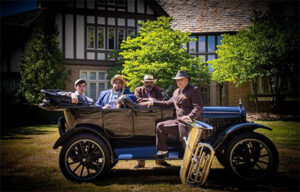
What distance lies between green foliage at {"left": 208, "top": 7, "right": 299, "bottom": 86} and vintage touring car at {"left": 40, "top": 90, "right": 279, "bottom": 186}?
10.1 meters

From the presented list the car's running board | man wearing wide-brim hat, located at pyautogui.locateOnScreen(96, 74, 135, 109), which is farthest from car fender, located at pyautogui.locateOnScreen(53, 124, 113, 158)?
man wearing wide-brim hat, located at pyautogui.locateOnScreen(96, 74, 135, 109)

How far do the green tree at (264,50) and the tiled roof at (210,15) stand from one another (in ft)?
4.06

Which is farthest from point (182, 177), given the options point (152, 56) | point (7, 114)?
point (7, 114)

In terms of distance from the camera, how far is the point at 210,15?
15562 mm

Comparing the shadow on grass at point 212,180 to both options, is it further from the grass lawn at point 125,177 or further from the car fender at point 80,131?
the car fender at point 80,131

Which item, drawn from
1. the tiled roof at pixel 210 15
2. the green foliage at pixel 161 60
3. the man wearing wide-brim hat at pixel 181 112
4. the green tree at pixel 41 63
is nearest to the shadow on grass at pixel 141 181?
the man wearing wide-brim hat at pixel 181 112

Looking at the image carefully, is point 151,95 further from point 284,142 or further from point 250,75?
point 250,75

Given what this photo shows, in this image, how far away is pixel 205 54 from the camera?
1658 cm

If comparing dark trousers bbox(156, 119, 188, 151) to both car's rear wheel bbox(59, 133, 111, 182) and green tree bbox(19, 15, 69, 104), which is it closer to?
car's rear wheel bbox(59, 133, 111, 182)

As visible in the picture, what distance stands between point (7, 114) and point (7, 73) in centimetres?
349

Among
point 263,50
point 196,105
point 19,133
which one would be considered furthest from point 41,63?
point 263,50

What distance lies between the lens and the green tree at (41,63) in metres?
12.3

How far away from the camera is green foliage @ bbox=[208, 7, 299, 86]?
1248 cm

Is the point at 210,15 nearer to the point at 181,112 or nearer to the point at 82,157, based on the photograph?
the point at 181,112
